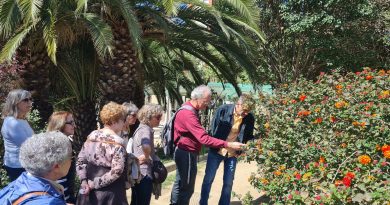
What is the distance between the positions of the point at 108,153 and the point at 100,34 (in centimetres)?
374

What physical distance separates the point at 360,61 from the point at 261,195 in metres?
8.28

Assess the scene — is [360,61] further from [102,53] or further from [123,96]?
[102,53]

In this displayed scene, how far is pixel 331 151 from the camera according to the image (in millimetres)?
3525

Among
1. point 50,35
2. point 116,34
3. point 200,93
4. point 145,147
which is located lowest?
point 145,147

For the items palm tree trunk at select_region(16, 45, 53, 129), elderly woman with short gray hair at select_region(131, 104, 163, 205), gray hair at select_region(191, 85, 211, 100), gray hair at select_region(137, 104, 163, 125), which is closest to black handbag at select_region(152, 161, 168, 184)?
elderly woman with short gray hair at select_region(131, 104, 163, 205)

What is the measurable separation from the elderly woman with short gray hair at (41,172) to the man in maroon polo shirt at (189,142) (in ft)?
7.33

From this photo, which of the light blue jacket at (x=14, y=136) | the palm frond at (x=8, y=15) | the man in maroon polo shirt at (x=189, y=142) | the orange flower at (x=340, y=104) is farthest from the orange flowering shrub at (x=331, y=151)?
the palm frond at (x=8, y=15)

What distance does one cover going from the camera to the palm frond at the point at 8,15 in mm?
6398

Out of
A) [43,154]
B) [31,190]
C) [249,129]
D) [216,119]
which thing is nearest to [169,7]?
[216,119]

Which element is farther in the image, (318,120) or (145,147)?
(318,120)

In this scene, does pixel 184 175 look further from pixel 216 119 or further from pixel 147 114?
pixel 216 119

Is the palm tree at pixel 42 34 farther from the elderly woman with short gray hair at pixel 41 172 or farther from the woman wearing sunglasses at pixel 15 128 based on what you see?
the elderly woman with short gray hair at pixel 41 172

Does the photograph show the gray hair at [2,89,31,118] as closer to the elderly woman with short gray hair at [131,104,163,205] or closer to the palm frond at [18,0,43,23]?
the elderly woman with short gray hair at [131,104,163,205]

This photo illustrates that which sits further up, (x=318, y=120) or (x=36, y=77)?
(x=36, y=77)
